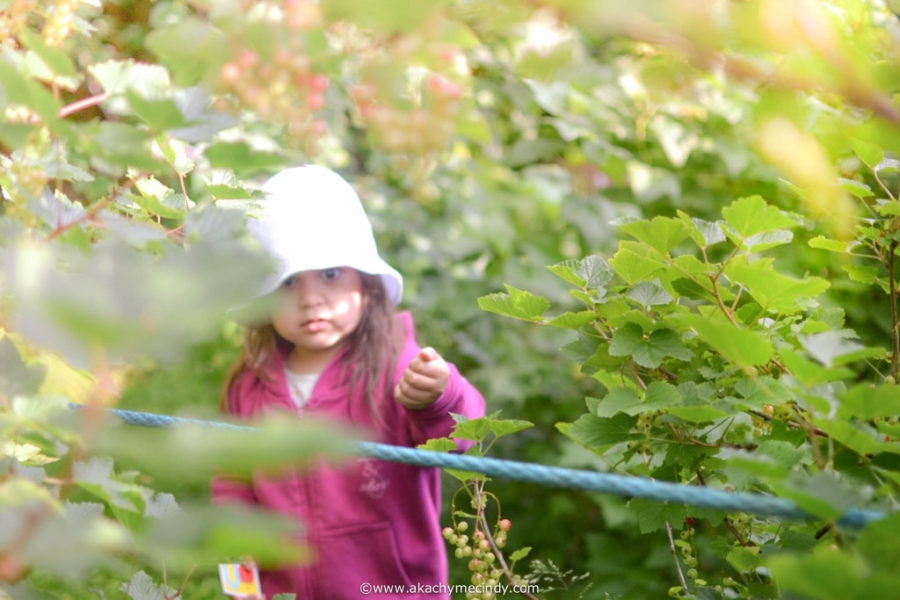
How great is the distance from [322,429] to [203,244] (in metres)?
0.13

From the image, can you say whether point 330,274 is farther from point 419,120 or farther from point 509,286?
point 509,286

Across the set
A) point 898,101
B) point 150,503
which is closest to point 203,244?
point 150,503

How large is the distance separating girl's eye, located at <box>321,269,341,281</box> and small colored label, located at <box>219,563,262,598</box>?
606mm

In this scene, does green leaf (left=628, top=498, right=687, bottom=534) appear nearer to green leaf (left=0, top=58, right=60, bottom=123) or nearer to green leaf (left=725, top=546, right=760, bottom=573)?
green leaf (left=725, top=546, right=760, bottom=573)

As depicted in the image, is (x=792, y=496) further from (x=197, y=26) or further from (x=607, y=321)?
(x=197, y=26)

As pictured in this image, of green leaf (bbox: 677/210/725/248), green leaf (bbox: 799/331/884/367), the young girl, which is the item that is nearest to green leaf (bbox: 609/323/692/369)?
green leaf (bbox: 677/210/725/248)

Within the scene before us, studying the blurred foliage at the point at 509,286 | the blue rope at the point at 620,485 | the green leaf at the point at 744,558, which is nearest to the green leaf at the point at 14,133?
the blurred foliage at the point at 509,286

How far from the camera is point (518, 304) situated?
1049 millimetres

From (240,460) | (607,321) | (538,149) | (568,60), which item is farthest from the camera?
(538,149)

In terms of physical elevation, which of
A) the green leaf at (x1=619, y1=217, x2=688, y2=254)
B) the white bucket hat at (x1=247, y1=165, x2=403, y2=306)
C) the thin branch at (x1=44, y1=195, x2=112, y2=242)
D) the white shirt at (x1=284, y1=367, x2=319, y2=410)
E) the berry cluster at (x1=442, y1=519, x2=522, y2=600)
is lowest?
the white shirt at (x1=284, y1=367, x2=319, y2=410)

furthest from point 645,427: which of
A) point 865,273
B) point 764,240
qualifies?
point 865,273

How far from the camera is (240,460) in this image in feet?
1.39

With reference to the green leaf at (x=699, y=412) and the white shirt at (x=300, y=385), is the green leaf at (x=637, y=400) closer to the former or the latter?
the green leaf at (x=699, y=412)

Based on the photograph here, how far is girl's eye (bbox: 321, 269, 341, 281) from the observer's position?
1.81 metres
